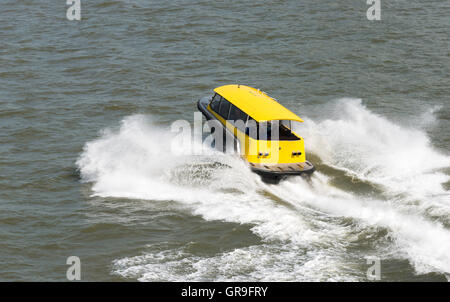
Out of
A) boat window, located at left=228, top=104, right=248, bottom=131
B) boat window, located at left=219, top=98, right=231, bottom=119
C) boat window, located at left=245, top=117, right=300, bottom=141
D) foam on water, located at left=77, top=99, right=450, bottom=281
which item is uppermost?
boat window, located at left=219, top=98, right=231, bottom=119

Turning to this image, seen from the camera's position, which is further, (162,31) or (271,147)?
(162,31)

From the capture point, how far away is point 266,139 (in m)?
16.9

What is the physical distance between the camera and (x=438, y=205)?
1473 cm

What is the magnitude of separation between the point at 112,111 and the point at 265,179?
8095 millimetres

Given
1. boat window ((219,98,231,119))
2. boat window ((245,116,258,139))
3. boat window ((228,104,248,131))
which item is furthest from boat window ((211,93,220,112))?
boat window ((245,116,258,139))

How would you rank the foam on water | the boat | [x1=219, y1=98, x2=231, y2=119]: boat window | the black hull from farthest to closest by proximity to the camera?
[x1=219, y1=98, x2=231, y2=119]: boat window → the boat → the black hull → the foam on water

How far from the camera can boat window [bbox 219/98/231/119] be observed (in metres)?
18.5

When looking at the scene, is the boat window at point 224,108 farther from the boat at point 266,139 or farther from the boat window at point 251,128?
the boat window at point 251,128

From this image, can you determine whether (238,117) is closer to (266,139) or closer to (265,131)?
(265,131)

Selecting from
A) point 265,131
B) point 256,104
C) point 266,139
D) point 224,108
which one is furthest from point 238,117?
point 266,139

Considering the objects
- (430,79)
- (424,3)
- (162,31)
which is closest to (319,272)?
(430,79)

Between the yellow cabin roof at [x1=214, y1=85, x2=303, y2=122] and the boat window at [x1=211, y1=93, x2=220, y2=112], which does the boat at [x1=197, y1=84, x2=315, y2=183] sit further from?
the boat window at [x1=211, y1=93, x2=220, y2=112]
